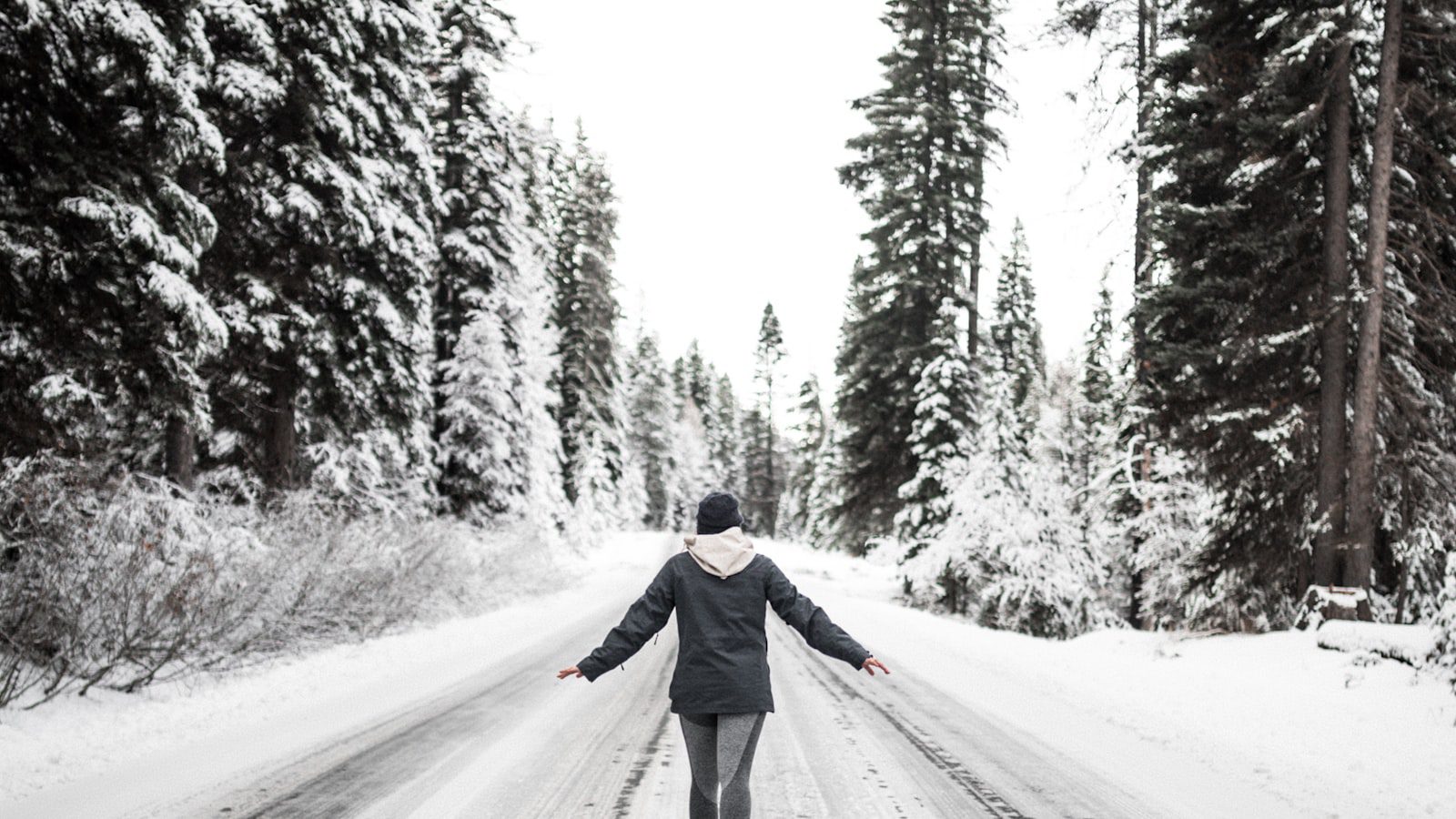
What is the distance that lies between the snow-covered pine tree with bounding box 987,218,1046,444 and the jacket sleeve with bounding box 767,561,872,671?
136 feet

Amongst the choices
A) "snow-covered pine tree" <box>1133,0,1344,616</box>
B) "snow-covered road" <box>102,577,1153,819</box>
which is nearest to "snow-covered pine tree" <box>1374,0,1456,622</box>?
"snow-covered pine tree" <box>1133,0,1344,616</box>

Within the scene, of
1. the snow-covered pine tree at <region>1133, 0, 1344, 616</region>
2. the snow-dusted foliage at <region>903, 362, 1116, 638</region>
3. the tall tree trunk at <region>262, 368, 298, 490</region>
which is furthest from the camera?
the snow-dusted foliage at <region>903, 362, 1116, 638</region>

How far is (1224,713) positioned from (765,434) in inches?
2775

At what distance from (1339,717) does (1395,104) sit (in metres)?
8.11

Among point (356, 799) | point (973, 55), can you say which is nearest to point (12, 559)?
point (356, 799)

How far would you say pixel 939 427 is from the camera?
2153 cm

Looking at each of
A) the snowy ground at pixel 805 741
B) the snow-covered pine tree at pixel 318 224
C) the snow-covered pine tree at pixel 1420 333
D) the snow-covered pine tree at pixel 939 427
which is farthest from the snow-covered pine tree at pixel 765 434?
the snowy ground at pixel 805 741

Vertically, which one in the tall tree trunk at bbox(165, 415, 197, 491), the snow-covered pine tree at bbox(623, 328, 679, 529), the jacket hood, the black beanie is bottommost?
the jacket hood

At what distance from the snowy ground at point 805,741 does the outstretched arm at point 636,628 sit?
137cm

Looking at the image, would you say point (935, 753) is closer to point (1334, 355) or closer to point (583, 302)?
point (1334, 355)

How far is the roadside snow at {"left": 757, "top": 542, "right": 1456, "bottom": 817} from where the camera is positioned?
5918 millimetres

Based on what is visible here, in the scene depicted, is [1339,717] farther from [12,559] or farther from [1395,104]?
[12,559]

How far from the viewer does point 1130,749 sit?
7.10 metres

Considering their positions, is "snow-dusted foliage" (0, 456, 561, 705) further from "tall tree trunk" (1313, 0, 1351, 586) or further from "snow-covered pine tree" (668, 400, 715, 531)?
"snow-covered pine tree" (668, 400, 715, 531)
